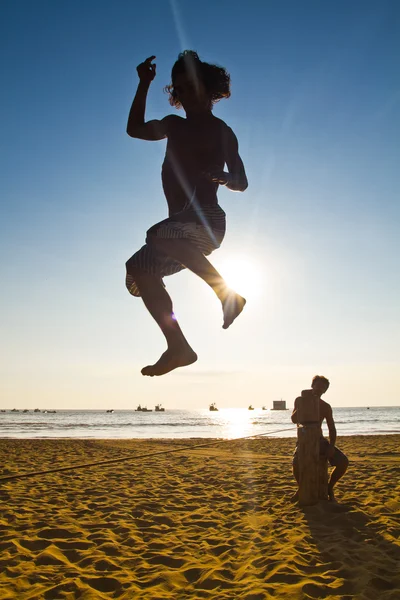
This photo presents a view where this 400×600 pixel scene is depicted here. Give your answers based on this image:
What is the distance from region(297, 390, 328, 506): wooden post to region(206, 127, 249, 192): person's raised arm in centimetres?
692

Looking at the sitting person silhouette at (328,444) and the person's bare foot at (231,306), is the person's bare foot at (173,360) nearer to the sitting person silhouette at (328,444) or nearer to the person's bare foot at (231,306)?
the person's bare foot at (231,306)

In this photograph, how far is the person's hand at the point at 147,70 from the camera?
1874mm

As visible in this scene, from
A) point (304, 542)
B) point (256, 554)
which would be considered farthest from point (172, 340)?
point (304, 542)

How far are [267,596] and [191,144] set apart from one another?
5388 millimetres

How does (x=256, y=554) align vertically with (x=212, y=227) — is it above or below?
below

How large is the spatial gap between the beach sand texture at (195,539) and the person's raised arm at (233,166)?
5233 mm

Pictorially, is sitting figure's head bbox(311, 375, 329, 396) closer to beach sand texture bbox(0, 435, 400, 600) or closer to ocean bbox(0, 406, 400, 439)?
beach sand texture bbox(0, 435, 400, 600)

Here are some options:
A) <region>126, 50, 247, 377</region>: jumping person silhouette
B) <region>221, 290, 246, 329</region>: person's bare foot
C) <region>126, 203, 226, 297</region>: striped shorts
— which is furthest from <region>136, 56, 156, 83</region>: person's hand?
<region>221, 290, 246, 329</region>: person's bare foot

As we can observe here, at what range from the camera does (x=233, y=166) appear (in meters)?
2.01

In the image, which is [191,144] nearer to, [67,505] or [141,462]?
[67,505]

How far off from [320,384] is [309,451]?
4.20ft

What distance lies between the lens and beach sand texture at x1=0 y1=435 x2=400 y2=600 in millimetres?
5867

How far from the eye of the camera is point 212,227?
1938mm

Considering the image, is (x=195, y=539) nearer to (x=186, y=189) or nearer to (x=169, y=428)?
(x=186, y=189)
